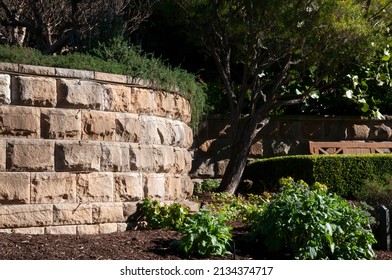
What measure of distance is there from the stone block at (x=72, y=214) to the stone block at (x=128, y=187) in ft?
1.35

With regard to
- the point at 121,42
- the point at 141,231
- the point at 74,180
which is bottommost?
the point at 141,231

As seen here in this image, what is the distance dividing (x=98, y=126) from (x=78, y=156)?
0.43m

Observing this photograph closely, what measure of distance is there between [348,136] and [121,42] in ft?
18.9

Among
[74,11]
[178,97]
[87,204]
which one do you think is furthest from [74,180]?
[74,11]

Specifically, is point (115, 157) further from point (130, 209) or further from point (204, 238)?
point (204, 238)

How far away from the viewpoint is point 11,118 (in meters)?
8.14

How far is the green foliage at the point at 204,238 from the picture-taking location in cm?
738

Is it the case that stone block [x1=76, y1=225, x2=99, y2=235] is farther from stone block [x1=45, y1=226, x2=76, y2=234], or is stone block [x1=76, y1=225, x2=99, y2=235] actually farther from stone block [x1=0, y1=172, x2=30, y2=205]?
stone block [x1=0, y1=172, x2=30, y2=205]

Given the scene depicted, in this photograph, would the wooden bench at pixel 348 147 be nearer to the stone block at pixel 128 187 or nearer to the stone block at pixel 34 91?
the stone block at pixel 128 187

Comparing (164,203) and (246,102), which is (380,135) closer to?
(246,102)

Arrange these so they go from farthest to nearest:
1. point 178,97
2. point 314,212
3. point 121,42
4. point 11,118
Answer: point 121,42 → point 178,97 → point 11,118 → point 314,212

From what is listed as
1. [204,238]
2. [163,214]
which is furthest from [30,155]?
[204,238]

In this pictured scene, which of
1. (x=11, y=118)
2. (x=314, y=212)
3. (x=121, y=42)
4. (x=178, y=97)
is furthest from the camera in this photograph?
(x=121, y=42)

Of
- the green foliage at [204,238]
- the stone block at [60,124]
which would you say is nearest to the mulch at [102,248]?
the green foliage at [204,238]
